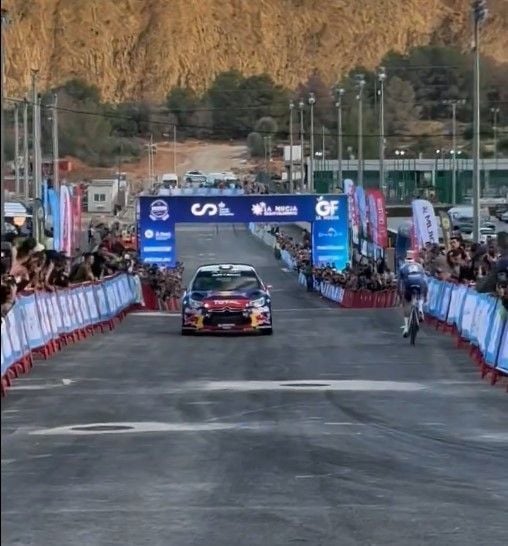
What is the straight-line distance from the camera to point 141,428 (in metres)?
15.1

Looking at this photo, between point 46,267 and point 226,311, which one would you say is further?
point 226,311

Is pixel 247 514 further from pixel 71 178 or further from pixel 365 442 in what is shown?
pixel 71 178

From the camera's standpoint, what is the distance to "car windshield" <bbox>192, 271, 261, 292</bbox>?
98.7 feet

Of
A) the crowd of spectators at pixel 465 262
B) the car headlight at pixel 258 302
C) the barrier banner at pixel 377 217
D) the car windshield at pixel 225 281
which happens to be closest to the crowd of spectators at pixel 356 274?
the barrier banner at pixel 377 217

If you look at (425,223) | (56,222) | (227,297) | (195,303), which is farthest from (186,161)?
(195,303)

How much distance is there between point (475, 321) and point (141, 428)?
9507 mm

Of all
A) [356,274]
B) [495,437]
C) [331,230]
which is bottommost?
[356,274]

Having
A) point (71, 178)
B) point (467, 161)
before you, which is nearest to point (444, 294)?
point (467, 161)

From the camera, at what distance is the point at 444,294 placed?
30.9m

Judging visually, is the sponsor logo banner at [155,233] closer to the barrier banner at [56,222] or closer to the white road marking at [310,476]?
the barrier banner at [56,222]

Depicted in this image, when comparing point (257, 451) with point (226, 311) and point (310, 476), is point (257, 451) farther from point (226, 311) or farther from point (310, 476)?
point (226, 311)

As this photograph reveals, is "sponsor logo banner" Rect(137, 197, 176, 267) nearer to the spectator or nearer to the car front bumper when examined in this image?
the spectator

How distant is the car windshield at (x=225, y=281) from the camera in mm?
30078

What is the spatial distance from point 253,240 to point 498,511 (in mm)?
98483
